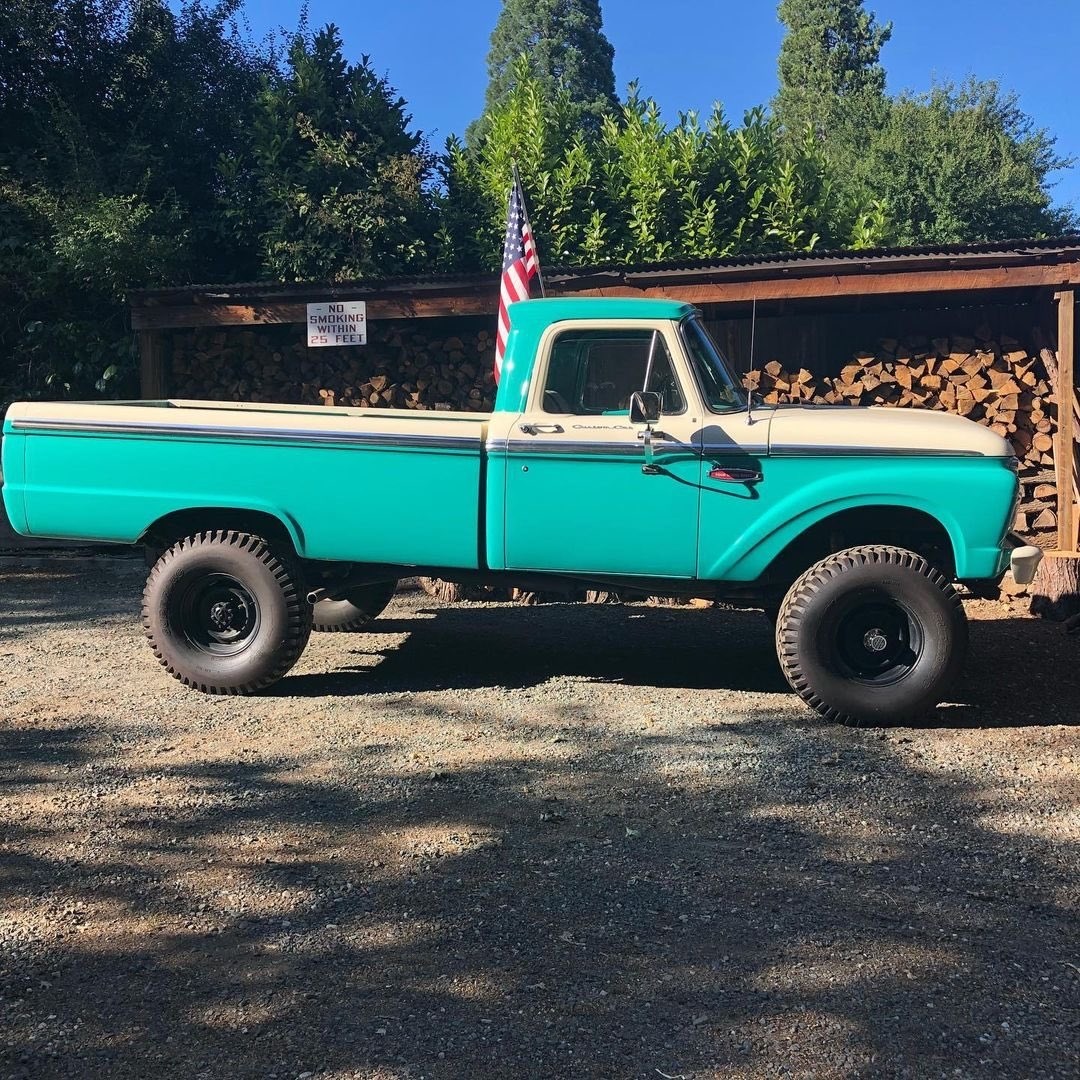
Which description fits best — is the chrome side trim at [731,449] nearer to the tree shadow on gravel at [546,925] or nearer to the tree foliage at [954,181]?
the tree shadow on gravel at [546,925]

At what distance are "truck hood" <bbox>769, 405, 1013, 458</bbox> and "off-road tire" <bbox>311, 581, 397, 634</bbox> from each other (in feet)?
10.1

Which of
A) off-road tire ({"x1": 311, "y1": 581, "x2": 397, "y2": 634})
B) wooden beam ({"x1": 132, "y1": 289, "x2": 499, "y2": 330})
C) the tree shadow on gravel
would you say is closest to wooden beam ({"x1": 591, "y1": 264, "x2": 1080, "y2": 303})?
wooden beam ({"x1": 132, "y1": 289, "x2": 499, "y2": 330})

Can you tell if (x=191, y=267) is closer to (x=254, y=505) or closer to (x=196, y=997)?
(x=254, y=505)

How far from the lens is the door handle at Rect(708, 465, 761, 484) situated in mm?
5280

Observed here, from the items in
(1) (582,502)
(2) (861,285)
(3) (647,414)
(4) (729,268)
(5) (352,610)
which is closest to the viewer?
(3) (647,414)

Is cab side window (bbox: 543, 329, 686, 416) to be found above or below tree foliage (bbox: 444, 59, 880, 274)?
below

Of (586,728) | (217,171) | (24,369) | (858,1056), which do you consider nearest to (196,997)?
(858,1056)

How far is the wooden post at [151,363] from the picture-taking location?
1054 cm

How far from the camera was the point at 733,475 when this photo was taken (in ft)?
17.4

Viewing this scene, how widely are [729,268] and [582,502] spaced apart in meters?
4.49

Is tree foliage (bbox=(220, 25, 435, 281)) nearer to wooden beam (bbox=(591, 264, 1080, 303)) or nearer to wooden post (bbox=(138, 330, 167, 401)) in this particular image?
wooden post (bbox=(138, 330, 167, 401))

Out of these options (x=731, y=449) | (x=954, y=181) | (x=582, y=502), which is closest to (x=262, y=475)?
(x=582, y=502)

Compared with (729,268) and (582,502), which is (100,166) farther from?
(582,502)

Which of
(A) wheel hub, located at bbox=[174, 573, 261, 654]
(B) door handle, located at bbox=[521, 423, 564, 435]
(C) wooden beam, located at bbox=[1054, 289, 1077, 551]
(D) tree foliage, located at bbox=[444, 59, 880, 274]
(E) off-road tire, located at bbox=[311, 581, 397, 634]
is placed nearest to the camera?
(B) door handle, located at bbox=[521, 423, 564, 435]
